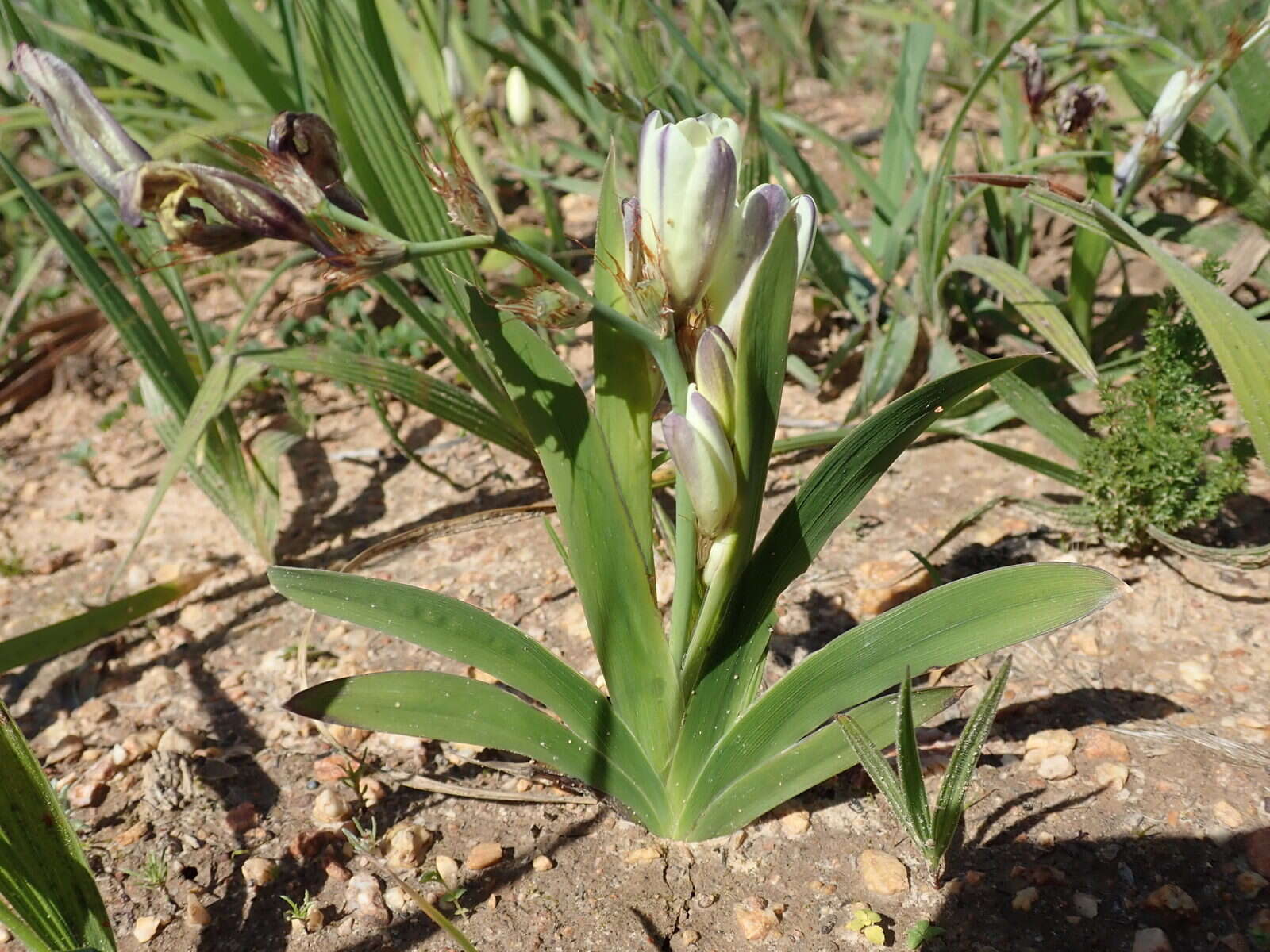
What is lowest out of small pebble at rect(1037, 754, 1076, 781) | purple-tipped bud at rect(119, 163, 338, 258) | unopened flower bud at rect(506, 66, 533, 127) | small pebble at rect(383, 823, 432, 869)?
small pebble at rect(1037, 754, 1076, 781)

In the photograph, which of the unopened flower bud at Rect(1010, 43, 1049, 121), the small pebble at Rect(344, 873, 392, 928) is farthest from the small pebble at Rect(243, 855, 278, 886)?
the unopened flower bud at Rect(1010, 43, 1049, 121)

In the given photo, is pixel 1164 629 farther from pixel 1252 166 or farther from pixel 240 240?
pixel 240 240

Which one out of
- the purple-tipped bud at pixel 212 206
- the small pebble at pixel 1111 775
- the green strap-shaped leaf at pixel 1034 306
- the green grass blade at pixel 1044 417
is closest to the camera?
the purple-tipped bud at pixel 212 206

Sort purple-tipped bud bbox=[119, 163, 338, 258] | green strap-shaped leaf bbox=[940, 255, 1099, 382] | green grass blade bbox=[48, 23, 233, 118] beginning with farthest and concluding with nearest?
green grass blade bbox=[48, 23, 233, 118] → green strap-shaped leaf bbox=[940, 255, 1099, 382] → purple-tipped bud bbox=[119, 163, 338, 258]

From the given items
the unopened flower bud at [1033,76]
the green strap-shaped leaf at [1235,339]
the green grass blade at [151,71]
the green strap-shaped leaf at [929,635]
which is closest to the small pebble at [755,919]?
the green strap-shaped leaf at [929,635]

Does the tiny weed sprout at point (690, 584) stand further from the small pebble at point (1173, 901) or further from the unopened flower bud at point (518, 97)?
the unopened flower bud at point (518, 97)

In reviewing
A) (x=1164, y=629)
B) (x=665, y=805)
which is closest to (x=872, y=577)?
(x=1164, y=629)

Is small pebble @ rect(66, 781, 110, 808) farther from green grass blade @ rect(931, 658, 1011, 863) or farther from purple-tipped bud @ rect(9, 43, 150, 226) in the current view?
green grass blade @ rect(931, 658, 1011, 863)

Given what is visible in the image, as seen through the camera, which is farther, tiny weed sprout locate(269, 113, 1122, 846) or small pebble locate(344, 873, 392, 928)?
small pebble locate(344, 873, 392, 928)

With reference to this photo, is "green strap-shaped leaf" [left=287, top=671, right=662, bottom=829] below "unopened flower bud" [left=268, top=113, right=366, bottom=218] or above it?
below
